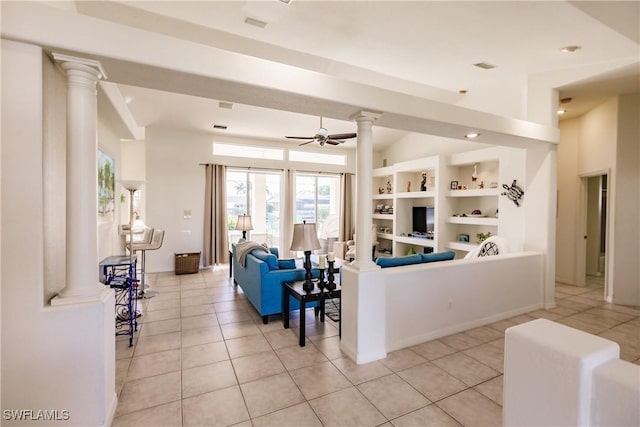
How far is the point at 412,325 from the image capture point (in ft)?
10.4

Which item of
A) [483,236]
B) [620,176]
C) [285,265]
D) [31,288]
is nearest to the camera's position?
[31,288]

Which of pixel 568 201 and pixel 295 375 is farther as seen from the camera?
pixel 568 201

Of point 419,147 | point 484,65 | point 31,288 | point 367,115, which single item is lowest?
point 31,288

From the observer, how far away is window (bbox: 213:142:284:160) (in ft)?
23.6

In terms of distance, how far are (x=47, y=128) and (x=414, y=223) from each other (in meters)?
6.90

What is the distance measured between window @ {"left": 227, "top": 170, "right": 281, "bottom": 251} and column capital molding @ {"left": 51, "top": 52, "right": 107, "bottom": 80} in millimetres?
5395

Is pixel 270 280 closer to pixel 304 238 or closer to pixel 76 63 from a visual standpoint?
pixel 304 238

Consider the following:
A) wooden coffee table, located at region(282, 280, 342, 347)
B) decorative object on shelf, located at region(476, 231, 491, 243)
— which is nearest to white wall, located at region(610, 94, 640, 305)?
decorative object on shelf, located at region(476, 231, 491, 243)

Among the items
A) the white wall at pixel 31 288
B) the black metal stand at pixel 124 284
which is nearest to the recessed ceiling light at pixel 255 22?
the white wall at pixel 31 288

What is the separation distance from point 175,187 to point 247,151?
6.24 feet

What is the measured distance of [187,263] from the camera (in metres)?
6.24

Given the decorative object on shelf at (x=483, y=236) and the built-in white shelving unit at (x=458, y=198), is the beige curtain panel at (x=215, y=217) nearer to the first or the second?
the built-in white shelving unit at (x=458, y=198)

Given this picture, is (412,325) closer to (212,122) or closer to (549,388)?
(549,388)

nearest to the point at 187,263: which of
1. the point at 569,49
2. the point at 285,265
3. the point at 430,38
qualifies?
the point at 285,265
